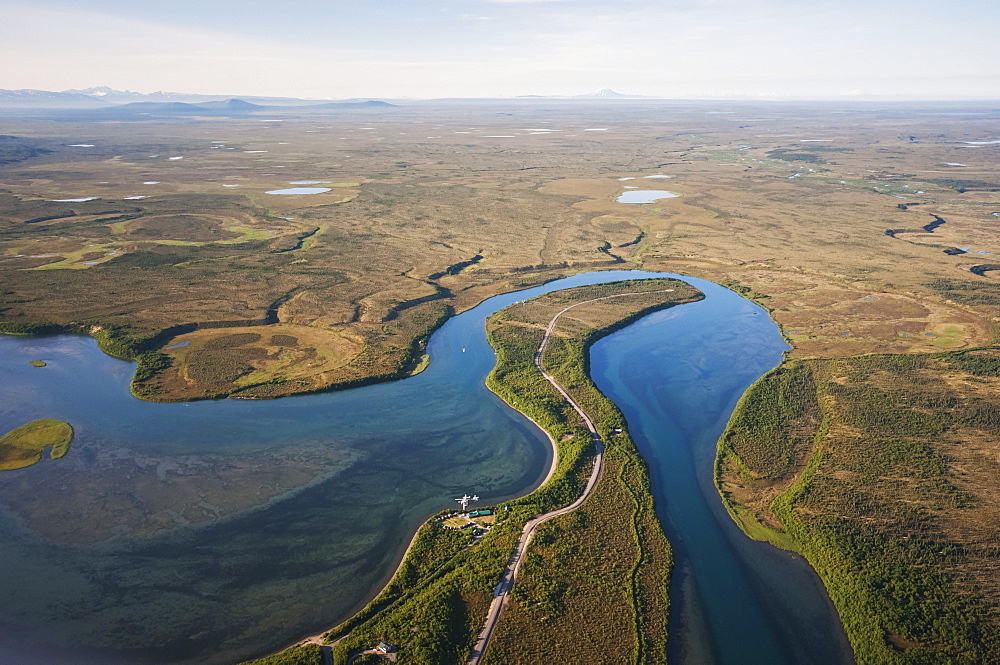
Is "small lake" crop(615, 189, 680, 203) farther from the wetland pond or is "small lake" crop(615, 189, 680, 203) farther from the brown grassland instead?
the wetland pond

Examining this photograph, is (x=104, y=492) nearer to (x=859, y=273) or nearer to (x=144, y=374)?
(x=144, y=374)

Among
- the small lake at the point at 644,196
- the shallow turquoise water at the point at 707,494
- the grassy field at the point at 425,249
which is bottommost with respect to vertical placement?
the shallow turquoise water at the point at 707,494

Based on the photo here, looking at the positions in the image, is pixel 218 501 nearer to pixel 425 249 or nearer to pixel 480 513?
pixel 480 513

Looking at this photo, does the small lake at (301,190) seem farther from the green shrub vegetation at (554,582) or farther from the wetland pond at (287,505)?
the green shrub vegetation at (554,582)

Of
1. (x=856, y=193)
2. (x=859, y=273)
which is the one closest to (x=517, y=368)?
(x=859, y=273)

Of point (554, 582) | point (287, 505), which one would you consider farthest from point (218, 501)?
point (554, 582)

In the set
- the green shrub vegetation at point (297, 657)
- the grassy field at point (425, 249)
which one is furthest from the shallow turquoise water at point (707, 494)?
the green shrub vegetation at point (297, 657)
